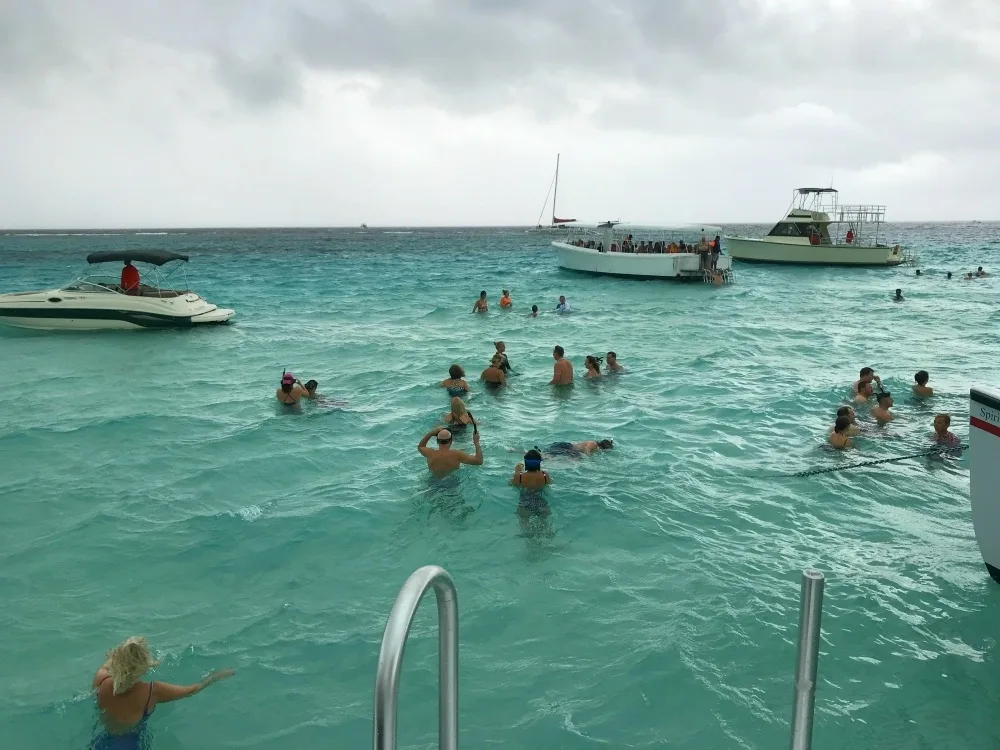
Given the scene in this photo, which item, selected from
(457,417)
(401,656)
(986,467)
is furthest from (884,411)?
(401,656)

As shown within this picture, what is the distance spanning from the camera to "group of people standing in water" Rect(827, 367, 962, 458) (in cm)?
1052

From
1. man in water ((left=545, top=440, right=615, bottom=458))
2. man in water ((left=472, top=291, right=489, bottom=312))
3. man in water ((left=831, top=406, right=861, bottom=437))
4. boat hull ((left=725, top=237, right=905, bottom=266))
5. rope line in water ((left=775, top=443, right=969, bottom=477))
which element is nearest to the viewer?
rope line in water ((left=775, top=443, right=969, bottom=477))

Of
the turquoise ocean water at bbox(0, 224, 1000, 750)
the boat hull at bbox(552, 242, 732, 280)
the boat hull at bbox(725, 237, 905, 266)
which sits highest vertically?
the boat hull at bbox(725, 237, 905, 266)

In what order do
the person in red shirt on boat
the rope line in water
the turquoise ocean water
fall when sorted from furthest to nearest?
the person in red shirt on boat → the rope line in water → the turquoise ocean water

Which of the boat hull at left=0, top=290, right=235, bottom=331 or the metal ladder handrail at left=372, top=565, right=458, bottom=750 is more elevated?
the metal ladder handrail at left=372, top=565, right=458, bottom=750

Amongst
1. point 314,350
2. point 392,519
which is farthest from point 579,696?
point 314,350

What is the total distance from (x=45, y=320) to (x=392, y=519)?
17.5 m

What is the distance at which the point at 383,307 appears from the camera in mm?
30375

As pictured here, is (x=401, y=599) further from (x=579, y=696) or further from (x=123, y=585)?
(x=123, y=585)

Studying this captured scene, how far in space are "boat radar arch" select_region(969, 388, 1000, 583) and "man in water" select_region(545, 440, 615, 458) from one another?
4.89 meters

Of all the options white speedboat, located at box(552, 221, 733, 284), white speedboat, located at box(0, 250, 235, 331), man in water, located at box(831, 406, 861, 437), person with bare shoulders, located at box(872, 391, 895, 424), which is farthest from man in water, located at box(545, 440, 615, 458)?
white speedboat, located at box(552, 221, 733, 284)

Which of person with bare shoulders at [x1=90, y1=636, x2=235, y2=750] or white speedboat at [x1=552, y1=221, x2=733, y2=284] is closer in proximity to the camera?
person with bare shoulders at [x1=90, y1=636, x2=235, y2=750]

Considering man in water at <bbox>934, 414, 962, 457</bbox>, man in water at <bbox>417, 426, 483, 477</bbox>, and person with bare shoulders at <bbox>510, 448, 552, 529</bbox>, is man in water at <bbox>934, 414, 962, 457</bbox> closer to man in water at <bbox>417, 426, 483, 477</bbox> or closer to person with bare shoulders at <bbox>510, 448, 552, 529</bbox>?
person with bare shoulders at <bbox>510, 448, 552, 529</bbox>

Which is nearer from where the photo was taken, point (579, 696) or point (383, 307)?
point (579, 696)
